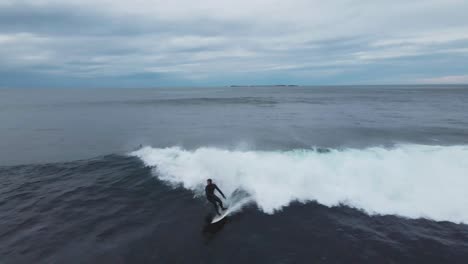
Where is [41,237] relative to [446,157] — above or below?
below

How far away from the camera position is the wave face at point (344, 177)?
18.5m

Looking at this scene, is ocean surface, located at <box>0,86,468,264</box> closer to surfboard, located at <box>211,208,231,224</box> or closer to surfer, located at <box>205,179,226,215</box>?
surfboard, located at <box>211,208,231,224</box>

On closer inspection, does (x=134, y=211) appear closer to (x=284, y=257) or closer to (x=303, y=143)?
(x=284, y=257)

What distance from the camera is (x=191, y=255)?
13.8 meters

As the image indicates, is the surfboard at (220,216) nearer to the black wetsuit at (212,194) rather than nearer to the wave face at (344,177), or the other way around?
the black wetsuit at (212,194)

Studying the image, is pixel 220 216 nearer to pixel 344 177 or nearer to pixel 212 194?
pixel 212 194

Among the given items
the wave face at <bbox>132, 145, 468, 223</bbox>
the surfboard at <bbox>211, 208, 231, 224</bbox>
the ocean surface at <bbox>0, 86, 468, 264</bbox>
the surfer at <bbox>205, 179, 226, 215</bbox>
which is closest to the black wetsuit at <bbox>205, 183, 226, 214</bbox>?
the surfer at <bbox>205, 179, 226, 215</bbox>

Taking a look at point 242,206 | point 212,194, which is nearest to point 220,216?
point 212,194

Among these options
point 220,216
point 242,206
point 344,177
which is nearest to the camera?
point 220,216

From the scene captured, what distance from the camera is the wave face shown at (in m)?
18.5

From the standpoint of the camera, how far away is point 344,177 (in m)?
21.9

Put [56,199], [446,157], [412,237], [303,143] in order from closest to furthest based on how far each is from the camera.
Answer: [412,237], [56,199], [446,157], [303,143]

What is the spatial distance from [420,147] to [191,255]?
28.5 m

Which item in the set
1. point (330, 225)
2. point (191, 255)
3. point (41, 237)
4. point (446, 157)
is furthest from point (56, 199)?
point (446, 157)
